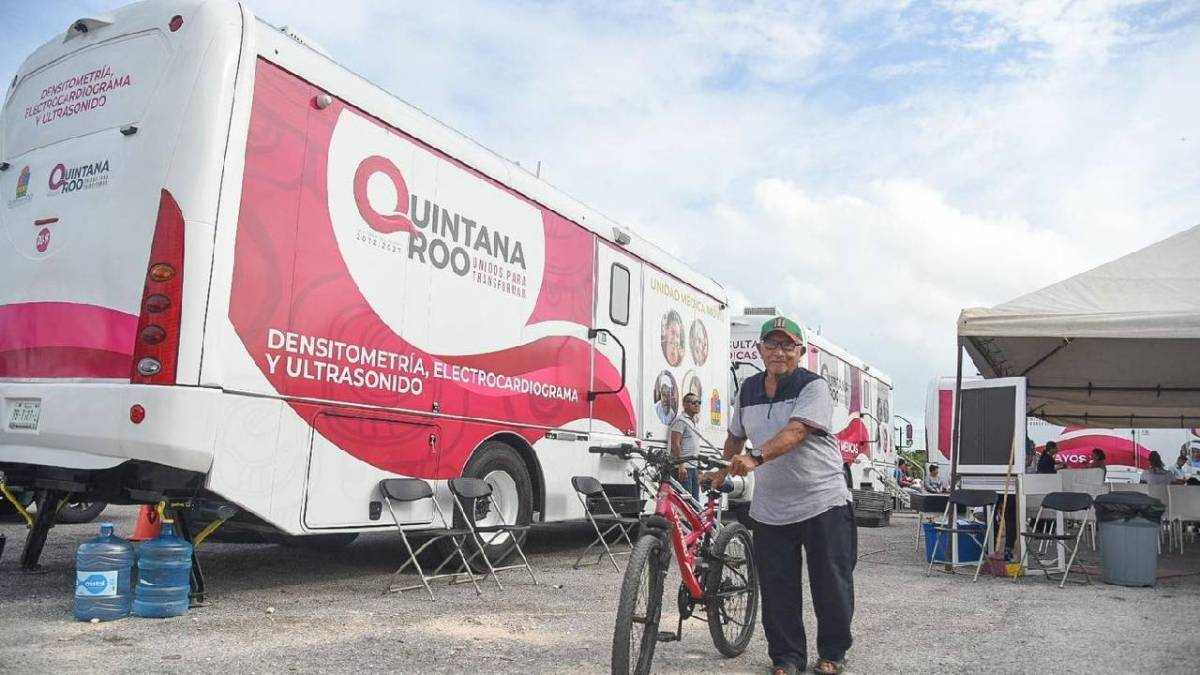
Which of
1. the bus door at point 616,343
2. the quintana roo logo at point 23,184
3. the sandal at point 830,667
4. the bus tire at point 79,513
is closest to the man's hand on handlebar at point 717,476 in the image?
the sandal at point 830,667

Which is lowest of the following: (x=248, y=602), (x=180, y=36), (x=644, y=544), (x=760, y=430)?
(x=248, y=602)

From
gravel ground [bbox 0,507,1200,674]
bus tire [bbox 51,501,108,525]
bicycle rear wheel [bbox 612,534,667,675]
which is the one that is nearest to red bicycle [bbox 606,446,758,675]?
bicycle rear wheel [bbox 612,534,667,675]

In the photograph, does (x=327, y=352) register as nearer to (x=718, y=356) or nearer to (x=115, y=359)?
(x=115, y=359)

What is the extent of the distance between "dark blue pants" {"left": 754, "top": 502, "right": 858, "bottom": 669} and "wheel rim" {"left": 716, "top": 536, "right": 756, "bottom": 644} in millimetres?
242

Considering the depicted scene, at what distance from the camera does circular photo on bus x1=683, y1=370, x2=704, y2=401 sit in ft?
31.8

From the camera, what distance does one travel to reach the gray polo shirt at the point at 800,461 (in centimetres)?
405

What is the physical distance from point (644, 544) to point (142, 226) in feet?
9.91

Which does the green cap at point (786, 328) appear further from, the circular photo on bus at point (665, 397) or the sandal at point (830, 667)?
the circular photo on bus at point (665, 397)

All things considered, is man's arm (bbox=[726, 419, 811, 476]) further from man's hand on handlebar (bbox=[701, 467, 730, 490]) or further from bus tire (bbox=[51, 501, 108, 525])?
bus tire (bbox=[51, 501, 108, 525])

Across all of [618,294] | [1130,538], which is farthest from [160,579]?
[1130,538]

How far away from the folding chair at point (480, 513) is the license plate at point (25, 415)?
2.35 metres

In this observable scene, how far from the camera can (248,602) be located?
547 cm

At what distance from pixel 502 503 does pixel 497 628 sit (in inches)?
75.4

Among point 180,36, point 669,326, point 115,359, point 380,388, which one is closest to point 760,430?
point 380,388
